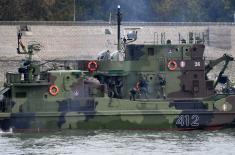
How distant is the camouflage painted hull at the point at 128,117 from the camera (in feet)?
149

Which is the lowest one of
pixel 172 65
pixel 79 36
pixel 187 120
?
pixel 187 120

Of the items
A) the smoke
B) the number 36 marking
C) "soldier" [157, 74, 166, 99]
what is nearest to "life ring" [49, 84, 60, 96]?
"soldier" [157, 74, 166, 99]

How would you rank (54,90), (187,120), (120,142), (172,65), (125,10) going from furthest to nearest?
(125,10), (172,65), (187,120), (54,90), (120,142)

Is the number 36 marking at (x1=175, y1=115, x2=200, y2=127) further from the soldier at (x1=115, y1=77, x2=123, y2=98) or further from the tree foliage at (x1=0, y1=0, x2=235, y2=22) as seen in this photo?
the tree foliage at (x1=0, y1=0, x2=235, y2=22)

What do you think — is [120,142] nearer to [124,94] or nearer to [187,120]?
[187,120]

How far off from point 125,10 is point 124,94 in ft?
109

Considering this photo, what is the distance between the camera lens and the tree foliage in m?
80.5

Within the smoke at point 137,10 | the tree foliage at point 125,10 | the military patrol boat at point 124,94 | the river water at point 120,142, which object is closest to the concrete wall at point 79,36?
the smoke at point 137,10

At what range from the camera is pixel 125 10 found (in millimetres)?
79625

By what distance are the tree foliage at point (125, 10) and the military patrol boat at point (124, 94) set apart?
101 feet

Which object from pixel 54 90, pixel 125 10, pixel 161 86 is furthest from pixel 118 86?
pixel 125 10

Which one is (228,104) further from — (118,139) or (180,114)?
(118,139)

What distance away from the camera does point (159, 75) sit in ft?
154

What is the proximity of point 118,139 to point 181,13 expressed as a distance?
4092 centimetres
